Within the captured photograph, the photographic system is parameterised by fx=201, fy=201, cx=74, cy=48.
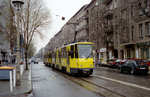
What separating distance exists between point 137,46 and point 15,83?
25.9 meters

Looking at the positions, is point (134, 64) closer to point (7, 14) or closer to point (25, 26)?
point (25, 26)

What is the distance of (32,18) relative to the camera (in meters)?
30.1

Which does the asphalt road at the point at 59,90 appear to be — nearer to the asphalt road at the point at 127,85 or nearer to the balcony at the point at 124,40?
the asphalt road at the point at 127,85

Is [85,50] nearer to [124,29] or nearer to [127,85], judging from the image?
[127,85]

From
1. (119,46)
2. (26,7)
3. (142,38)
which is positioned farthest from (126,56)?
(26,7)

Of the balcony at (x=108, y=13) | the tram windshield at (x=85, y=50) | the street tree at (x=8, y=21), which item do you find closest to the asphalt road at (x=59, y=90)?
the tram windshield at (x=85, y=50)

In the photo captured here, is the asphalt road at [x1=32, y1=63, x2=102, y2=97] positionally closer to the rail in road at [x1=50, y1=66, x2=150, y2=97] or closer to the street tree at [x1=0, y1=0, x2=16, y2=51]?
the rail in road at [x1=50, y1=66, x2=150, y2=97]

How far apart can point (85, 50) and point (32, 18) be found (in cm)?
1458

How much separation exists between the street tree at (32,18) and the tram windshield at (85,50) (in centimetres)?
1373

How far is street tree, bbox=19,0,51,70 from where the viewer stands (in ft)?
96.5

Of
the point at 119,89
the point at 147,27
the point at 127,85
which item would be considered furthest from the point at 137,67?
the point at 147,27

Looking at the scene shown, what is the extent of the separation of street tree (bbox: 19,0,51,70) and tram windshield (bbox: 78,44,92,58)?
13.7 meters

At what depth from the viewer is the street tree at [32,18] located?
96.5 ft

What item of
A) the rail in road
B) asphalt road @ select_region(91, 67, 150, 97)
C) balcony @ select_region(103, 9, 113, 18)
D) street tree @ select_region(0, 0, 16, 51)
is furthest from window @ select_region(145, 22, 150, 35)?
the rail in road
